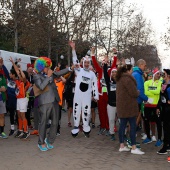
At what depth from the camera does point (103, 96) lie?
31.3 ft

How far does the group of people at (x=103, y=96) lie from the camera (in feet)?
23.8

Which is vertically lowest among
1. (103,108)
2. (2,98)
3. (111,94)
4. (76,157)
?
(76,157)

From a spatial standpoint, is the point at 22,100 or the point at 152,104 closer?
the point at 152,104

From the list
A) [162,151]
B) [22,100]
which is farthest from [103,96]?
[162,151]

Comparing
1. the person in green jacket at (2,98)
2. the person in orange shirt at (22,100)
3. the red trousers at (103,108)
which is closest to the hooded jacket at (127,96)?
the red trousers at (103,108)

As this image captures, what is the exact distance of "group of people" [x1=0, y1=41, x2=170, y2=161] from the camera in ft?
23.8

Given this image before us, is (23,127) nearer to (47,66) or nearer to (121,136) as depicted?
(47,66)

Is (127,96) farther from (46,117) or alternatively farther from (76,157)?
(46,117)

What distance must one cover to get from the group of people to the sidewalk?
281 mm

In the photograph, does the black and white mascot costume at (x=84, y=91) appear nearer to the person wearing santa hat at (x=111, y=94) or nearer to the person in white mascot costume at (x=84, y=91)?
the person in white mascot costume at (x=84, y=91)

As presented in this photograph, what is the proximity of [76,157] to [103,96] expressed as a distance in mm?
2969

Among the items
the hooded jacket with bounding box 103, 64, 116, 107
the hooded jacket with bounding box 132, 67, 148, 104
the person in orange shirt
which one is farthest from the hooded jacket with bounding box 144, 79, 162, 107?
the person in orange shirt

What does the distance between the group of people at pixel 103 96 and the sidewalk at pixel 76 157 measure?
0.92 feet

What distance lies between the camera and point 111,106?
28.0 feet
